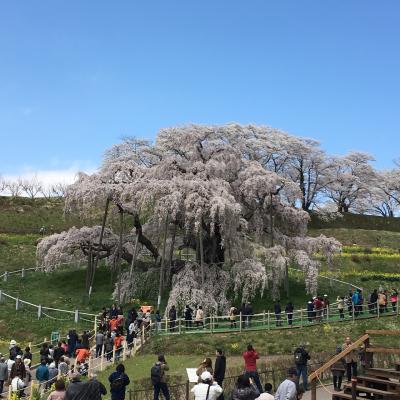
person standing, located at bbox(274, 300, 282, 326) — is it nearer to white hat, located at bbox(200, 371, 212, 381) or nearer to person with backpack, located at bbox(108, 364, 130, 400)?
person with backpack, located at bbox(108, 364, 130, 400)

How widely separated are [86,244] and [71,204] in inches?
158

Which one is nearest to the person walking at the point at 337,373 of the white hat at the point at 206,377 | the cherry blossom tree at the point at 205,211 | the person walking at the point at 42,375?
the white hat at the point at 206,377

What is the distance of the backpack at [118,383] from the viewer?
13773 millimetres

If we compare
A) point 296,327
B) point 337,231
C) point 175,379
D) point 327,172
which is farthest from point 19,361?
point 327,172

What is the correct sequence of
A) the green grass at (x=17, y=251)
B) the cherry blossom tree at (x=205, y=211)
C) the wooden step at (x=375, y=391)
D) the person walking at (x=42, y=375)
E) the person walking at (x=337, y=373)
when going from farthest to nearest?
1. the green grass at (x=17, y=251)
2. the cherry blossom tree at (x=205, y=211)
3. the person walking at (x=42, y=375)
4. the person walking at (x=337, y=373)
5. the wooden step at (x=375, y=391)

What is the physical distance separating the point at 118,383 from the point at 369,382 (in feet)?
23.7

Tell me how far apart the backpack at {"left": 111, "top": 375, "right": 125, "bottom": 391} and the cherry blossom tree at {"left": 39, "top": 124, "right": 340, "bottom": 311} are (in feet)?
61.1

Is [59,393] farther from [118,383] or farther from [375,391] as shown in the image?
[375,391]

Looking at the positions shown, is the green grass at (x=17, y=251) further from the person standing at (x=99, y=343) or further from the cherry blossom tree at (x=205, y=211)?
the person standing at (x=99, y=343)

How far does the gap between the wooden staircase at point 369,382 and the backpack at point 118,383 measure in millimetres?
4949

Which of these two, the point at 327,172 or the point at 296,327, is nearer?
the point at 296,327

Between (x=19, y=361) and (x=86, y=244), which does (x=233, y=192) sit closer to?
(x=86, y=244)

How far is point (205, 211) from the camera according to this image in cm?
3353

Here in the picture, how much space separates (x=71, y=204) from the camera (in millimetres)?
37156
